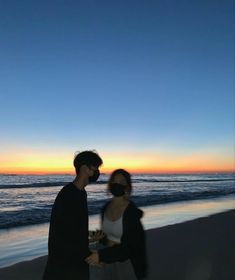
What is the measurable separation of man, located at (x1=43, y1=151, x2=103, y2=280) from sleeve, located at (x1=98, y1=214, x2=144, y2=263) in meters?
0.25

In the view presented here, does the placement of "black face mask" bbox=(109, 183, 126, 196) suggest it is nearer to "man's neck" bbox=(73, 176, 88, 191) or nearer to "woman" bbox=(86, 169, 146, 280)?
"woman" bbox=(86, 169, 146, 280)

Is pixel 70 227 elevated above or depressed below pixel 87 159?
below

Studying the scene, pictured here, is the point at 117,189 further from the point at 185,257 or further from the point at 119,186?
the point at 185,257

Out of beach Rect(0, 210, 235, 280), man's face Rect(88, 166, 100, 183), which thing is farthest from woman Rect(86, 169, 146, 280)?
beach Rect(0, 210, 235, 280)

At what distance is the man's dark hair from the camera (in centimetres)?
327

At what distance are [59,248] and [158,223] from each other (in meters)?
12.7

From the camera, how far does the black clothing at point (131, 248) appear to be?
3.45 meters

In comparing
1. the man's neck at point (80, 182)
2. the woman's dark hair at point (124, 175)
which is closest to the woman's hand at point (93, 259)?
the man's neck at point (80, 182)

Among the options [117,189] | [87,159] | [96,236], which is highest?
[87,159]

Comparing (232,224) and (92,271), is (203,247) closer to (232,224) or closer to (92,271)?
(92,271)

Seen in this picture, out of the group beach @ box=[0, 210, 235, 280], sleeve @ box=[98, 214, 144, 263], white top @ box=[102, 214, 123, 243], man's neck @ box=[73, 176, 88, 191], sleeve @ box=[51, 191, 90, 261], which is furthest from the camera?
beach @ box=[0, 210, 235, 280]

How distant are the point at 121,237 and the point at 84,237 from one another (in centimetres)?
51

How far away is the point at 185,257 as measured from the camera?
8812 millimetres

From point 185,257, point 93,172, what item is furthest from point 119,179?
point 185,257
